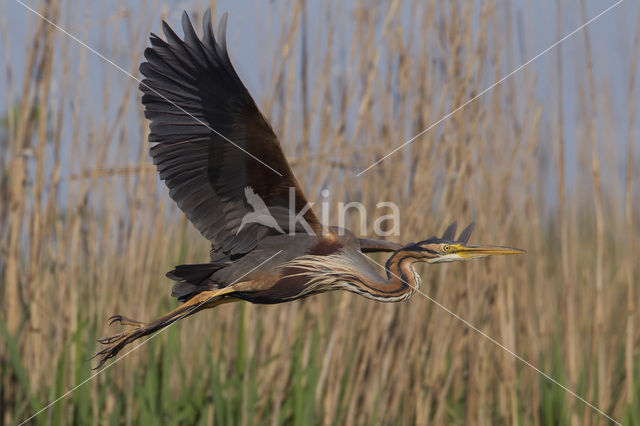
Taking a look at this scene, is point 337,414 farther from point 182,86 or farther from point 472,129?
point 182,86

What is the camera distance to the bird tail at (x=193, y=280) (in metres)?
0.84

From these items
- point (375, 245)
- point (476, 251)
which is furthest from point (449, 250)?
point (375, 245)

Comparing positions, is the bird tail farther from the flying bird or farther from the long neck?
the long neck

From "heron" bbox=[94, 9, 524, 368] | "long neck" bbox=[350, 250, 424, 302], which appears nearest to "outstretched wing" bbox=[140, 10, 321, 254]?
"heron" bbox=[94, 9, 524, 368]

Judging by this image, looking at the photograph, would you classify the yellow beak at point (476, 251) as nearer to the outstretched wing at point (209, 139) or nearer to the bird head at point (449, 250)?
the bird head at point (449, 250)

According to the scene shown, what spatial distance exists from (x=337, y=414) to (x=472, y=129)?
0.92 m

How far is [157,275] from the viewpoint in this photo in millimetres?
1753

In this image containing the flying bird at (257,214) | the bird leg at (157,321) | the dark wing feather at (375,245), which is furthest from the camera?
the dark wing feather at (375,245)

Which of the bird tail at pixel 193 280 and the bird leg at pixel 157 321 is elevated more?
the bird tail at pixel 193 280

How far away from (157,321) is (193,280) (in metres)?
A: 0.10

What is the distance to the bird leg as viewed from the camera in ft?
2.43

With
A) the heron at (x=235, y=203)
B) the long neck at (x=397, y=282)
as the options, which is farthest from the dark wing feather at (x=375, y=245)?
the long neck at (x=397, y=282)

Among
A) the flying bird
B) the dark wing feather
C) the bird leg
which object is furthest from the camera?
the dark wing feather

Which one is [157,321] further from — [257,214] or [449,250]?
[449,250]
